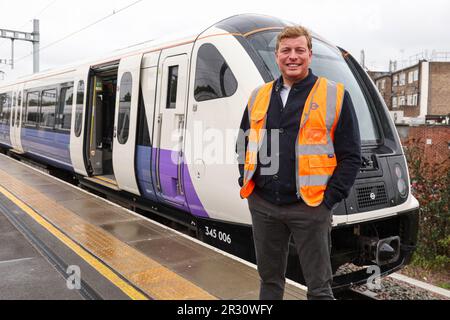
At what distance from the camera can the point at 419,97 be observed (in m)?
52.8

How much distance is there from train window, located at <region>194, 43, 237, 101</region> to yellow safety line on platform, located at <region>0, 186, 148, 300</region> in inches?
82.4

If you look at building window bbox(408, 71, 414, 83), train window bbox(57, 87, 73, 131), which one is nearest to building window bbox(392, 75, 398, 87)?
building window bbox(408, 71, 414, 83)

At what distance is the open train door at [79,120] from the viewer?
814 cm

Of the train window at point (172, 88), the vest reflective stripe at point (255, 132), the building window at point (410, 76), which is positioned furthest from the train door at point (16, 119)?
the building window at point (410, 76)

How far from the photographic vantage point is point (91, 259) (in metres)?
4.28

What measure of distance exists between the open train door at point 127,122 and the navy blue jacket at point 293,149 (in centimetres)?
398

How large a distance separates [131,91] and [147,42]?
0.83m

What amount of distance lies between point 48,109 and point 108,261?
747cm

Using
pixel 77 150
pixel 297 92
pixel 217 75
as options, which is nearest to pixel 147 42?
pixel 217 75

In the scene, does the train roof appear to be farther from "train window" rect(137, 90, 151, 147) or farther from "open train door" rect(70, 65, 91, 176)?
"open train door" rect(70, 65, 91, 176)

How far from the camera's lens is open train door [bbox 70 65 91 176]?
8141 millimetres

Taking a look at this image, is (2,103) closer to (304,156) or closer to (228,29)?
(228,29)

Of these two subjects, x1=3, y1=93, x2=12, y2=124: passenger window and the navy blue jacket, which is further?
x1=3, y1=93, x2=12, y2=124: passenger window

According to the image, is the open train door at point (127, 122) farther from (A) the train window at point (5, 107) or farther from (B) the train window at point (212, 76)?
(A) the train window at point (5, 107)
